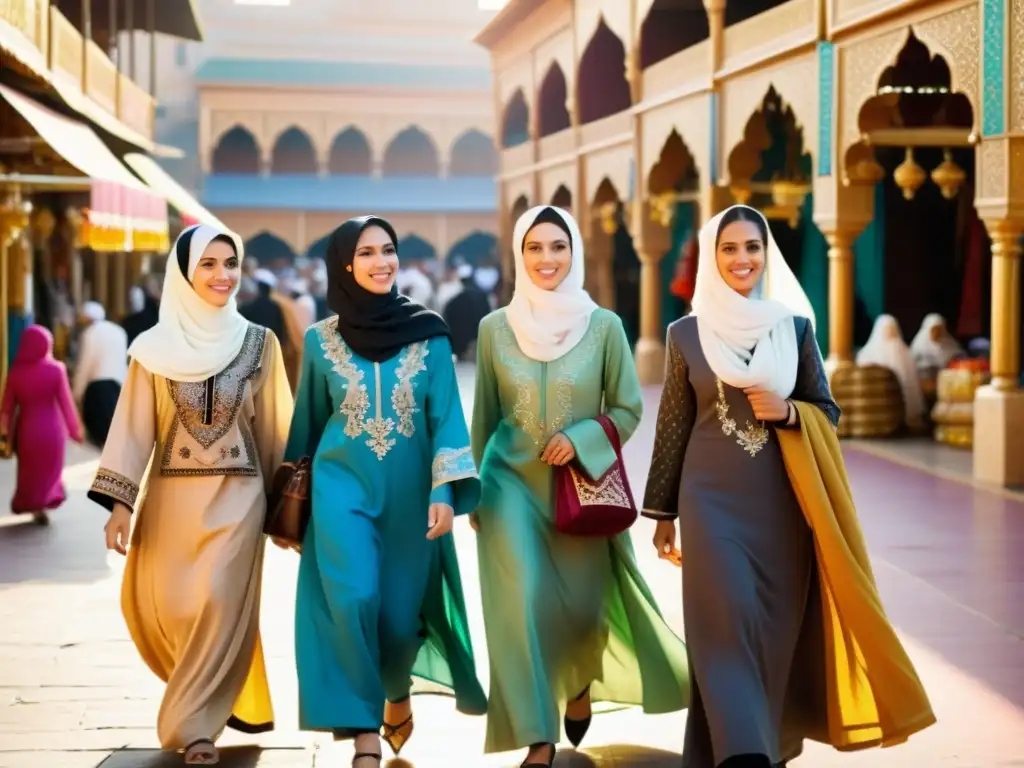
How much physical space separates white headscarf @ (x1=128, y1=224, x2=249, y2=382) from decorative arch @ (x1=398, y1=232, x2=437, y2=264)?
3201 centimetres

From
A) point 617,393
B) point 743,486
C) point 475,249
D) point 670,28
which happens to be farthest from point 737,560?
point 475,249

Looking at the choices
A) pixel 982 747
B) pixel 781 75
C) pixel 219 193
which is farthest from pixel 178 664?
pixel 219 193

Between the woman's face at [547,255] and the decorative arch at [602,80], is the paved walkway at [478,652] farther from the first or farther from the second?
the decorative arch at [602,80]

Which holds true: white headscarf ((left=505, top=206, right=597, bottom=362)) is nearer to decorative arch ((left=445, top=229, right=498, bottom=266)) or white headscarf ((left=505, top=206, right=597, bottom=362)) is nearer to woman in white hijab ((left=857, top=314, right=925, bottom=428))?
woman in white hijab ((left=857, top=314, right=925, bottom=428))

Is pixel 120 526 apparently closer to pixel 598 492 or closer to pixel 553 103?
→ pixel 598 492

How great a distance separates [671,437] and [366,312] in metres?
0.94

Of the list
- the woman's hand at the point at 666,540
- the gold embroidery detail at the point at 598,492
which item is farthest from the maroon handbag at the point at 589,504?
the woman's hand at the point at 666,540

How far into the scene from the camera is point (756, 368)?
4227 mm

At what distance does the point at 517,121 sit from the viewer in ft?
104

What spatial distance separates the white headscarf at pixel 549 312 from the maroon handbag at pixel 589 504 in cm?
36

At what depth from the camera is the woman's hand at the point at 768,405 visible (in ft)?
13.8

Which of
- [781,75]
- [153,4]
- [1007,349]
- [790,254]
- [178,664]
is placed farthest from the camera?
[153,4]

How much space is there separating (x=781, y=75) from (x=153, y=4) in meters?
11.2

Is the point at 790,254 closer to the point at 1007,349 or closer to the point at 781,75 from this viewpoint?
the point at 781,75
